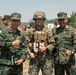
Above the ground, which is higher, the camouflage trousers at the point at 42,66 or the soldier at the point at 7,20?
the soldier at the point at 7,20

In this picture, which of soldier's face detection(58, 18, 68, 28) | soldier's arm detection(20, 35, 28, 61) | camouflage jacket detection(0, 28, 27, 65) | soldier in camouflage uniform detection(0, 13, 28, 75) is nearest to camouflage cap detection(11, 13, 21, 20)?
soldier in camouflage uniform detection(0, 13, 28, 75)

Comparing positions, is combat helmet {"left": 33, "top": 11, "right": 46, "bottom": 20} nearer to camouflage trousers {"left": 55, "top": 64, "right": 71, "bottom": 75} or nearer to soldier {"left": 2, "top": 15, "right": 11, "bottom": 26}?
camouflage trousers {"left": 55, "top": 64, "right": 71, "bottom": 75}

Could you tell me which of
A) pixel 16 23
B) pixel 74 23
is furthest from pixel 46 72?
pixel 74 23

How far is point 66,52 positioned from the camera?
7.88m

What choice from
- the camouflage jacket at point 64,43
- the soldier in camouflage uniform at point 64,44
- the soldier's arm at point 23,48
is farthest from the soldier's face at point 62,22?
the soldier's arm at point 23,48

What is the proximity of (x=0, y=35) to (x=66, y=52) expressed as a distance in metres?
1.72

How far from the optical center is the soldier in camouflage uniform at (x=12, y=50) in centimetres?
734

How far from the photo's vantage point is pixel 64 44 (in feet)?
25.9

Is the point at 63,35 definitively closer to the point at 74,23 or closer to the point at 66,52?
the point at 66,52

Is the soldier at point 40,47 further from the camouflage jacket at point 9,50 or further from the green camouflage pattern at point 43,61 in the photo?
the camouflage jacket at point 9,50

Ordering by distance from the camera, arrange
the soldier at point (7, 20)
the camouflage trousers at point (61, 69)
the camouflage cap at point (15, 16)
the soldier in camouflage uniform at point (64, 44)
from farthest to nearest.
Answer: the soldier at point (7, 20)
the camouflage trousers at point (61, 69)
the soldier in camouflage uniform at point (64, 44)
the camouflage cap at point (15, 16)

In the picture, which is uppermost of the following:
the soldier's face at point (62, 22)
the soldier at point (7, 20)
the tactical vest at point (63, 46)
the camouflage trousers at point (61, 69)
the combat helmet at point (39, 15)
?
the combat helmet at point (39, 15)

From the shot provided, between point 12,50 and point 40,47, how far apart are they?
790 millimetres

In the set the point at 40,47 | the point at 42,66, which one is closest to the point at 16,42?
the point at 40,47
